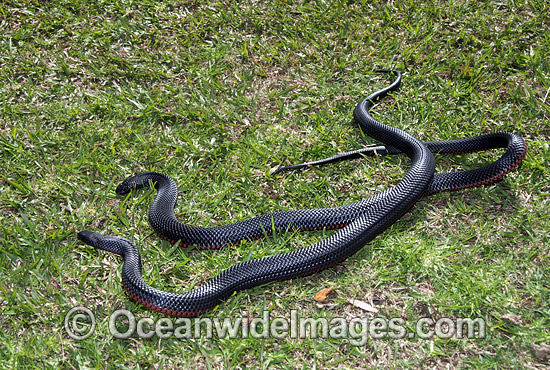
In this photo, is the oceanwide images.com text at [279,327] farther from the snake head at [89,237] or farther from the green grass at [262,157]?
the snake head at [89,237]

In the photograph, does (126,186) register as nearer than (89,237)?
No

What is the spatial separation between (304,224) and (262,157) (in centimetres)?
116

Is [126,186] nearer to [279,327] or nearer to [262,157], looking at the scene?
[262,157]

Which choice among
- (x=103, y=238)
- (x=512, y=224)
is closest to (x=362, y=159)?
(x=512, y=224)

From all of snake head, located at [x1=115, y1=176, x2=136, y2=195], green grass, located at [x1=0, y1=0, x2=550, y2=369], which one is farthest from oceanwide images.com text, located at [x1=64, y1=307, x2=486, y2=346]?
snake head, located at [x1=115, y1=176, x2=136, y2=195]

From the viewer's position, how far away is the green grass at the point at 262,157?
3699 mm

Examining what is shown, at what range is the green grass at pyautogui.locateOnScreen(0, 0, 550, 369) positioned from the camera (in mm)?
3699

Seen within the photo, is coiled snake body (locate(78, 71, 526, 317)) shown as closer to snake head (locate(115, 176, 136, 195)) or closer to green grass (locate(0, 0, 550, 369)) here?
snake head (locate(115, 176, 136, 195))

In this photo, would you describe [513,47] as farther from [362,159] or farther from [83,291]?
[83,291]

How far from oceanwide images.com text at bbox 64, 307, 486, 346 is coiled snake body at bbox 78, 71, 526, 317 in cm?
14

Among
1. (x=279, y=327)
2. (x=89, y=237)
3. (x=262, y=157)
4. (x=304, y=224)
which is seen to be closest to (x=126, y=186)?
(x=89, y=237)

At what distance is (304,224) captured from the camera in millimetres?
4484

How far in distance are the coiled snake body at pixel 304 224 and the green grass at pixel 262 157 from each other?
0.13 meters

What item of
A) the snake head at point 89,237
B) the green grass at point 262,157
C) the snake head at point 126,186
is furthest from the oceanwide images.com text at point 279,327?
the snake head at point 126,186
